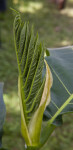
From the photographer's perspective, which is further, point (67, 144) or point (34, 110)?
point (67, 144)

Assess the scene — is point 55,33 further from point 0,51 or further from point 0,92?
point 0,92

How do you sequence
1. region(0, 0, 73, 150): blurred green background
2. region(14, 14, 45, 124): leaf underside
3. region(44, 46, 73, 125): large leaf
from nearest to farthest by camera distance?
region(14, 14, 45, 124): leaf underside < region(44, 46, 73, 125): large leaf < region(0, 0, 73, 150): blurred green background

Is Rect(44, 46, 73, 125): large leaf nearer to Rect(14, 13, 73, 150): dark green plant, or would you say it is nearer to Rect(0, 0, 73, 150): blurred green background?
Rect(14, 13, 73, 150): dark green plant

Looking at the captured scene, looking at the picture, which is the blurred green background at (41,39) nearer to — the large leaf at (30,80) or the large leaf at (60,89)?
the large leaf at (30,80)

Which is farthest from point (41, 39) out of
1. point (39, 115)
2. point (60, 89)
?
point (39, 115)

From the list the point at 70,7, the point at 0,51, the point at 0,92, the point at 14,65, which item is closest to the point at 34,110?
the point at 0,92

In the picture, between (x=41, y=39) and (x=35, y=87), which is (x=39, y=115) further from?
(x=41, y=39)

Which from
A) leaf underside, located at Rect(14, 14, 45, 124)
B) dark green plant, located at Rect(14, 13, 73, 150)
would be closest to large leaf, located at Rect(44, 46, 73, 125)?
dark green plant, located at Rect(14, 13, 73, 150)
